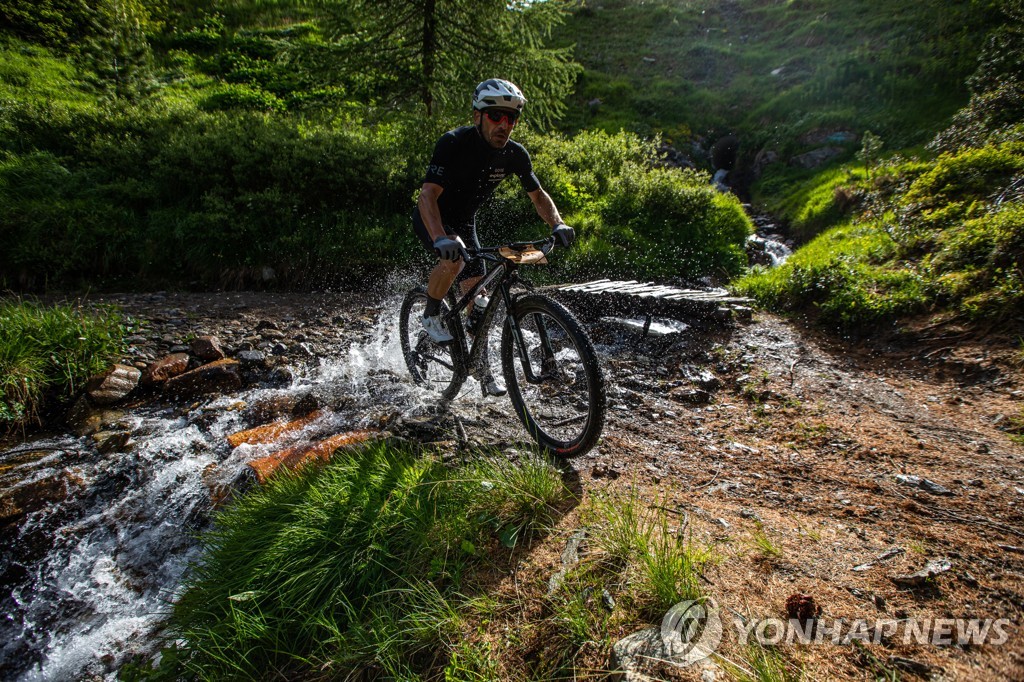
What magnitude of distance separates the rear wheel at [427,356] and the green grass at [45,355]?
3.52m

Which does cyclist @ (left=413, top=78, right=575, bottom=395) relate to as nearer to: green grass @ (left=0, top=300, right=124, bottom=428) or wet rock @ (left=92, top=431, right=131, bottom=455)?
wet rock @ (left=92, top=431, right=131, bottom=455)

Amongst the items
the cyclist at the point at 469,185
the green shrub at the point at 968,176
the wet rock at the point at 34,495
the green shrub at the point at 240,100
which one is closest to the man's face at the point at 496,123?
the cyclist at the point at 469,185

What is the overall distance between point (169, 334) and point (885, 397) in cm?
904

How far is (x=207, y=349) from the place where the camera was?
229 inches

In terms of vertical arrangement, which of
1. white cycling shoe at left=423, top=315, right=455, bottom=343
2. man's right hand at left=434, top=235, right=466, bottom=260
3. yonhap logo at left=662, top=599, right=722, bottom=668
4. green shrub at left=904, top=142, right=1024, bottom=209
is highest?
green shrub at left=904, top=142, right=1024, bottom=209

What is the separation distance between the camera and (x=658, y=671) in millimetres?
1712

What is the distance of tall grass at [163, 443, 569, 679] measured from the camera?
2170mm

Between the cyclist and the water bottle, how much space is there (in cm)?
27

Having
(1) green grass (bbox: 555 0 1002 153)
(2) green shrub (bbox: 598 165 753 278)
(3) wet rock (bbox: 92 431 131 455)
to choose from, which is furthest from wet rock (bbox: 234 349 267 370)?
(1) green grass (bbox: 555 0 1002 153)

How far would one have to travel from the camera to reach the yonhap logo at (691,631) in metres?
1.75

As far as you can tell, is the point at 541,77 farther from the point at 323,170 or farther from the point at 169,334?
the point at 169,334

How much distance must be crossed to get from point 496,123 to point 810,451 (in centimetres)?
415

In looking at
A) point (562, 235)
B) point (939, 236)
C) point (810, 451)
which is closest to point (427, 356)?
point (562, 235)

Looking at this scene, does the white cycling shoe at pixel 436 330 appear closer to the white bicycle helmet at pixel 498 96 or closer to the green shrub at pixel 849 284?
the white bicycle helmet at pixel 498 96
